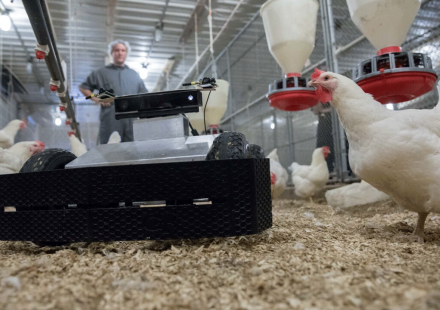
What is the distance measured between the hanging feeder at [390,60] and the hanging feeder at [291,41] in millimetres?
417

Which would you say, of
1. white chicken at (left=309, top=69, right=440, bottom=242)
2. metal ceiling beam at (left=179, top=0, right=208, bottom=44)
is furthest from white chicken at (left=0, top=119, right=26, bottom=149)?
white chicken at (left=309, top=69, right=440, bottom=242)

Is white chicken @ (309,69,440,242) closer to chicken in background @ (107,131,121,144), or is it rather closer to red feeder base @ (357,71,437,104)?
red feeder base @ (357,71,437,104)

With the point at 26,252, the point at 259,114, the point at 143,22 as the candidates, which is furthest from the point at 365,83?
the point at 143,22

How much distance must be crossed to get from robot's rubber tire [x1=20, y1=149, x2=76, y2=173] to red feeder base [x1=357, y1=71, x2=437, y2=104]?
151 centimetres

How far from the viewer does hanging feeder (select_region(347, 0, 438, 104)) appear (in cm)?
168

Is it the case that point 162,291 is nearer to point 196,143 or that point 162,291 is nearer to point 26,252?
point 196,143

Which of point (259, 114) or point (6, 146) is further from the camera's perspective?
point (259, 114)

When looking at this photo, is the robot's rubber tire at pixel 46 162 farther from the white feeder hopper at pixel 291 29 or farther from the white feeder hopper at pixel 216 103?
the white feeder hopper at pixel 216 103

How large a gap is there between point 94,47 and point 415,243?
6.20 meters

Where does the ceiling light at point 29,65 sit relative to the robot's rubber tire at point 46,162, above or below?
above

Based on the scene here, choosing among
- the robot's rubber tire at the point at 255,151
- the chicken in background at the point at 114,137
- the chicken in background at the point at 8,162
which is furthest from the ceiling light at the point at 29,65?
the robot's rubber tire at the point at 255,151

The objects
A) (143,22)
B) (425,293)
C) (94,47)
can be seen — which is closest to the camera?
(425,293)

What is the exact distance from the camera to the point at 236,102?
5691 millimetres

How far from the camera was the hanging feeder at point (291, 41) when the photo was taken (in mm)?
2270
